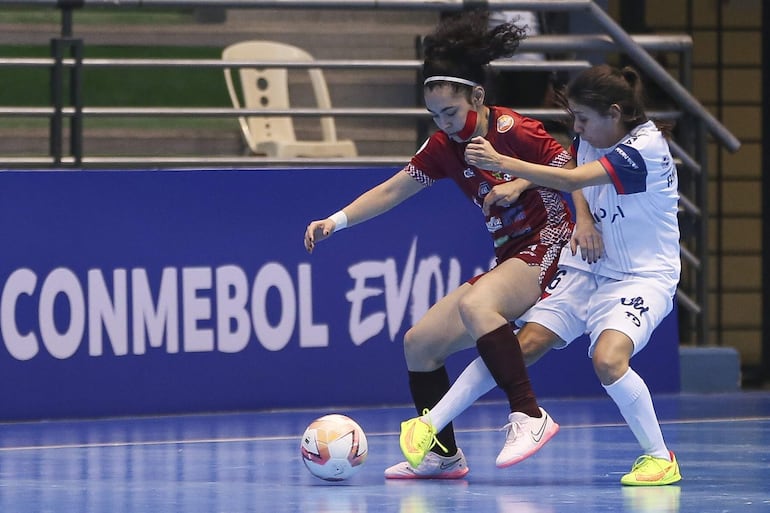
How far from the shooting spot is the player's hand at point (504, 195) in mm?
6867

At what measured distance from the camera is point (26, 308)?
925 centimetres

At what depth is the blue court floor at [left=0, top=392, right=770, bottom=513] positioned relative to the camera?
6.30 m

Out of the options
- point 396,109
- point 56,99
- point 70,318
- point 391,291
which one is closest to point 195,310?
point 70,318

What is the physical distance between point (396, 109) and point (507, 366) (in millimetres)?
3853

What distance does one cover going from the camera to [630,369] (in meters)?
6.68

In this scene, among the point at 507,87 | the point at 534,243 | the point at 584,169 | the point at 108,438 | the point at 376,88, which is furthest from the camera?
the point at 376,88

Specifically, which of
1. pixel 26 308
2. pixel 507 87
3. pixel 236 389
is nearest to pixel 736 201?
pixel 507 87

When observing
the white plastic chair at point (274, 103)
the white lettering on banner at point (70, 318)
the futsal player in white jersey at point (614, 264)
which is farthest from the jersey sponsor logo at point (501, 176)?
the white plastic chair at point (274, 103)

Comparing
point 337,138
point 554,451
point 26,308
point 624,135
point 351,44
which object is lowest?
point 554,451

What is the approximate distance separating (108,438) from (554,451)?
2381 mm

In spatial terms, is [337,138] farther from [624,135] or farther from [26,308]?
[624,135]

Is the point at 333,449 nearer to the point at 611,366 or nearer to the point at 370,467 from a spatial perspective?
the point at 370,467

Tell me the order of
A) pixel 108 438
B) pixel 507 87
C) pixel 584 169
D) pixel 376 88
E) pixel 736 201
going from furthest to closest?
1. pixel 736 201
2. pixel 376 88
3. pixel 507 87
4. pixel 108 438
5. pixel 584 169

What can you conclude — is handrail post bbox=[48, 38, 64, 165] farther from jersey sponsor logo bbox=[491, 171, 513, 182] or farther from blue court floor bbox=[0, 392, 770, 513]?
jersey sponsor logo bbox=[491, 171, 513, 182]
